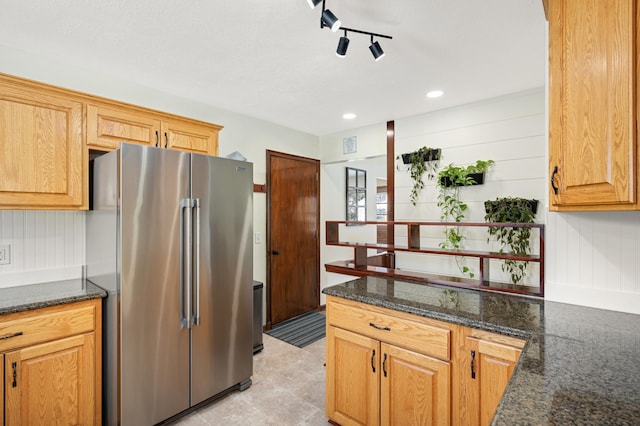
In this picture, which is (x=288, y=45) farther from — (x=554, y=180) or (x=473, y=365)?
(x=473, y=365)

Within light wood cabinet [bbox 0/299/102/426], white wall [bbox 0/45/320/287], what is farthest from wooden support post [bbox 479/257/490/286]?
white wall [bbox 0/45/320/287]

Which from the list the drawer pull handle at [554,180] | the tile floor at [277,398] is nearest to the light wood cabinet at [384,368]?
the tile floor at [277,398]

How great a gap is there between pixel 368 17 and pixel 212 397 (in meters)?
2.80

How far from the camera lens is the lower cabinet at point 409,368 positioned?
4.73 ft

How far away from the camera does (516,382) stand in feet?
3.08

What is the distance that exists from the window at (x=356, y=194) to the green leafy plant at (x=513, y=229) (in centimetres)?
236

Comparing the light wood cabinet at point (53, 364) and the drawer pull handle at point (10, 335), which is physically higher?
the drawer pull handle at point (10, 335)

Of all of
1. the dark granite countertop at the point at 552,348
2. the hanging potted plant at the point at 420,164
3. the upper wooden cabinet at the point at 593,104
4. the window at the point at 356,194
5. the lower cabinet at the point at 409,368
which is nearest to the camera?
the dark granite countertop at the point at 552,348

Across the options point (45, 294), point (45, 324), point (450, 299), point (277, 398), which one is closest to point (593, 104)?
point (450, 299)

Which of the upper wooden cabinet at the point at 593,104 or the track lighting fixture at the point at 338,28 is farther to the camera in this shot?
the track lighting fixture at the point at 338,28

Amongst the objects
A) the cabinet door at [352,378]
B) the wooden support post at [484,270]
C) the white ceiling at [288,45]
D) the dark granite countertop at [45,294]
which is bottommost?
the cabinet door at [352,378]

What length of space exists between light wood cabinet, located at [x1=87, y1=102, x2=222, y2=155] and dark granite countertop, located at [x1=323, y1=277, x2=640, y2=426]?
180cm

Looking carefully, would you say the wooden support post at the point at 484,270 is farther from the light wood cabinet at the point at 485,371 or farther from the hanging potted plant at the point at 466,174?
the hanging potted plant at the point at 466,174

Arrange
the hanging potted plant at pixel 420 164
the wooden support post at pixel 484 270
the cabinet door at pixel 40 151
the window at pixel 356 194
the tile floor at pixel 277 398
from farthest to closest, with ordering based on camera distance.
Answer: the window at pixel 356 194
the hanging potted plant at pixel 420 164
the tile floor at pixel 277 398
the wooden support post at pixel 484 270
the cabinet door at pixel 40 151
